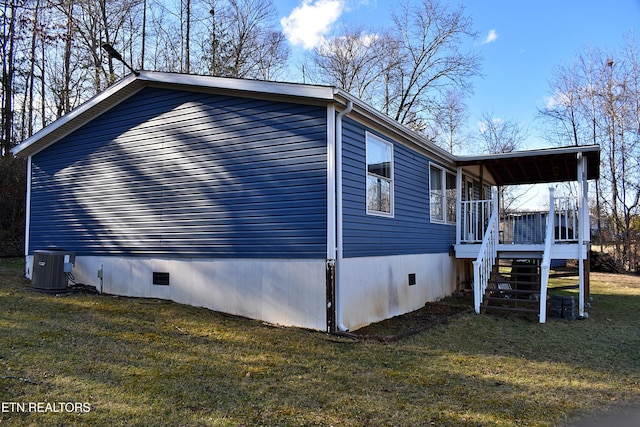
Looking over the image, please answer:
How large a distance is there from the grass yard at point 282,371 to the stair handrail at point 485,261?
43.9 inches

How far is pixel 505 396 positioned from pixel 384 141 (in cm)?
475

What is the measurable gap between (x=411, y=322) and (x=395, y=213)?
Answer: 188 cm

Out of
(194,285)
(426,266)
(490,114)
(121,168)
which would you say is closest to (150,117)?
(121,168)

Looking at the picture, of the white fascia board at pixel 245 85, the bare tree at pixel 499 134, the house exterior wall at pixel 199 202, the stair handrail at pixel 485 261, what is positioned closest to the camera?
the white fascia board at pixel 245 85

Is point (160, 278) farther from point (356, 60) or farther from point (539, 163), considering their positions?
point (356, 60)

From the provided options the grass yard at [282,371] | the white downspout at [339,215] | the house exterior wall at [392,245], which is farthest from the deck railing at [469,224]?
the white downspout at [339,215]

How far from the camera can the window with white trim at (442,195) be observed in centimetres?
987

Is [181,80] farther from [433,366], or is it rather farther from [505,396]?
[505,396]

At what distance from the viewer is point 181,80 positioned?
7.42 metres

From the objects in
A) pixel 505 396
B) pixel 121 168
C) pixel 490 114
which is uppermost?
pixel 490 114

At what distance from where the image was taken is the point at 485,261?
8.62 meters

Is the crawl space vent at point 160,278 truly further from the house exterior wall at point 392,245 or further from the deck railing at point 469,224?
the deck railing at point 469,224

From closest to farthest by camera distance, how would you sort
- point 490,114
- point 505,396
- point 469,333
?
1. point 505,396
2. point 469,333
3. point 490,114

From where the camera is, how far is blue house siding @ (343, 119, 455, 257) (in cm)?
661
